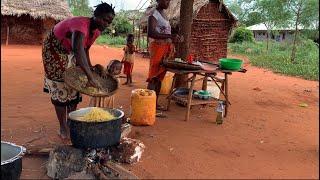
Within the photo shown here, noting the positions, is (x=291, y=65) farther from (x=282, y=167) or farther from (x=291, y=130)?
(x=282, y=167)

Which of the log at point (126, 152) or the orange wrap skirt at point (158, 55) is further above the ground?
the orange wrap skirt at point (158, 55)

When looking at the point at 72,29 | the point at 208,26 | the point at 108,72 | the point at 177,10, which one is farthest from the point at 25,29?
the point at 72,29

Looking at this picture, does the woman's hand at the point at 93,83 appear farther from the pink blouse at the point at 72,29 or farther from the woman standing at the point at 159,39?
the woman standing at the point at 159,39

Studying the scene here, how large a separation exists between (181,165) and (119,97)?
136 inches

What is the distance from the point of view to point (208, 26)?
1418 centimetres

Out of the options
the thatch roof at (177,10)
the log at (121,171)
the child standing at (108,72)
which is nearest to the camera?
the log at (121,171)

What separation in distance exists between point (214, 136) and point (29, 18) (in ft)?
54.7

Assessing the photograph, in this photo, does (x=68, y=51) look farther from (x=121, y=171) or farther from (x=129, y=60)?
(x=129, y=60)

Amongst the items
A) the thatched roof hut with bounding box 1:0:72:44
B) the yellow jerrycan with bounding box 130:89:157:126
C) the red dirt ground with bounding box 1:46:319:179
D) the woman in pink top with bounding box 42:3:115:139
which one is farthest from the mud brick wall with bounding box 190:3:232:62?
the woman in pink top with bounding box 42:3:115:139


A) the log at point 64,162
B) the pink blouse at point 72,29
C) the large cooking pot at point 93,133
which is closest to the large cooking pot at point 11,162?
the log at point 64,162

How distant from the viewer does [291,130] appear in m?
5.16

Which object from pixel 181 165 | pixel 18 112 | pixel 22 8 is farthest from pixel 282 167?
pixel 22 8

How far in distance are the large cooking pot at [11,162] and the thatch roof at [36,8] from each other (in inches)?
631

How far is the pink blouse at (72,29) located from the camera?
12.0ft
